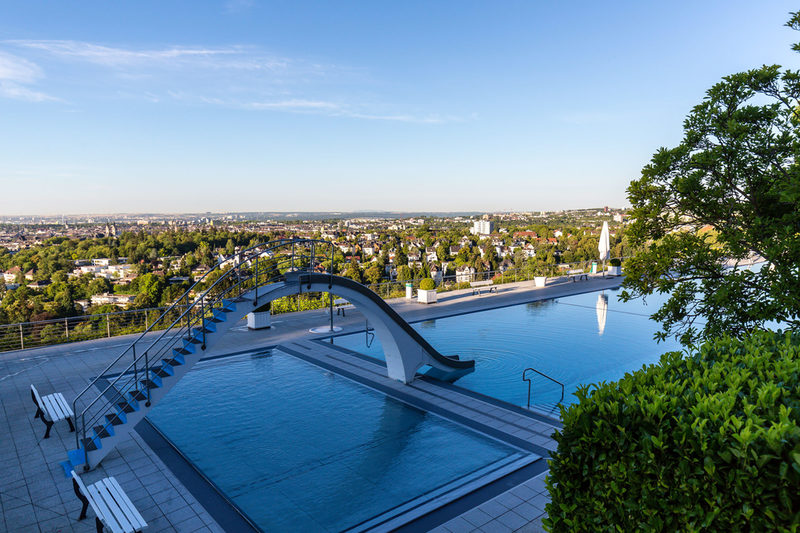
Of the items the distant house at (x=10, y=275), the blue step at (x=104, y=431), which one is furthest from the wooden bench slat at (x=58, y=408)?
the distant house at (x=10, y=275)

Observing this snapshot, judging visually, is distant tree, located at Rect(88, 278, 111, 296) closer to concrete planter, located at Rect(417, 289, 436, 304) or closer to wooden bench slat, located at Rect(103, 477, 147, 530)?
concrete planter, located at Rect(417, 289, 436, 304)

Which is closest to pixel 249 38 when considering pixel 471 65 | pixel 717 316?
pixel 471 65

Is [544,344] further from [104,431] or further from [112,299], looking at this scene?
[112,299]

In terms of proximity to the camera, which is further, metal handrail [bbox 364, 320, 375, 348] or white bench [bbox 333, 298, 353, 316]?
white bench [bbox 333, 298, 353, 316]

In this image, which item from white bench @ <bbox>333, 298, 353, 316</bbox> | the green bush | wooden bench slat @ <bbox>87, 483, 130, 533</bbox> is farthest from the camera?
white bench @ <bbox>333, 298, 353, 316</bbox>

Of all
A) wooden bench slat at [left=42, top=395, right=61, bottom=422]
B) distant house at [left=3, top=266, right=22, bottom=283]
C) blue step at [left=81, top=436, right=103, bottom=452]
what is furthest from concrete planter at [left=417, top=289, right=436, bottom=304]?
distant house at [left=3, top=266, right=22, bottom=283]

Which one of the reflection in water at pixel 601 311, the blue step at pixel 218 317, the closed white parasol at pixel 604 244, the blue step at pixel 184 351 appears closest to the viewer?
the blue step at pixel 184 351

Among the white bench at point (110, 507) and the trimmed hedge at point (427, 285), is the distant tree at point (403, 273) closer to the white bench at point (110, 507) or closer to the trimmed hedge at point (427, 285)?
the trimmed hedge at point (427, 285)
